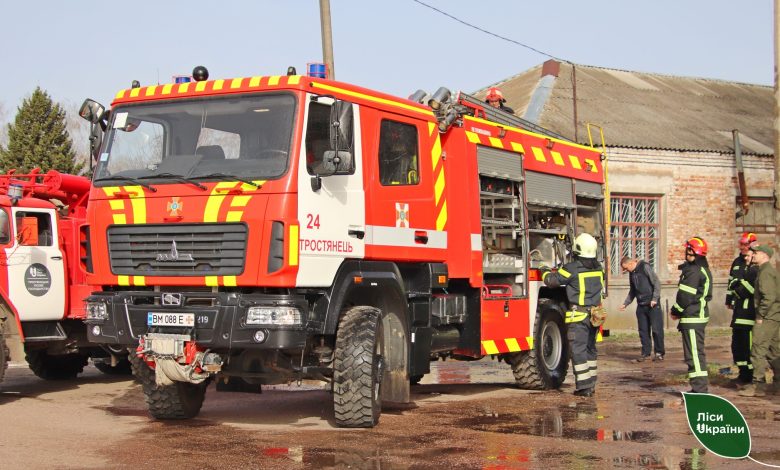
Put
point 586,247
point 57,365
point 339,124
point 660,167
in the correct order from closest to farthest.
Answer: point 339,124 → point 586,247 → point 57,365 → point 660,167

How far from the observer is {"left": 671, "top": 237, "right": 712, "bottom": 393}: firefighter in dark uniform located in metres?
11.5

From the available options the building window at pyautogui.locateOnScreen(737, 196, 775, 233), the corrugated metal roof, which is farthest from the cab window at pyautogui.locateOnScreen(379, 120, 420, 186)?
the building window at pyautogui.locateOnScreen(737, 196, 775, 233)

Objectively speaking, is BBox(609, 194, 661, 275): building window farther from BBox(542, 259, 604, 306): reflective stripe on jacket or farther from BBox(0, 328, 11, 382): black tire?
BBox(0, 328, 11, 382): black tire

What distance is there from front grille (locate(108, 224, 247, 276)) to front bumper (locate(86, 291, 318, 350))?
7.8 inches

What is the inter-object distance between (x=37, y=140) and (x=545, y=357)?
30947 mm

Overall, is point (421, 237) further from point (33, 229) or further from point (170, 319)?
point (33, 229)

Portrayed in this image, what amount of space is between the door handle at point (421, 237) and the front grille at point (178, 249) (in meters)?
2.16

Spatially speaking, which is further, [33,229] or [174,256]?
[33,229]

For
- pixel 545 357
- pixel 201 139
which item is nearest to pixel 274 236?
pixel 201 139

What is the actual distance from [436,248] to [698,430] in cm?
566

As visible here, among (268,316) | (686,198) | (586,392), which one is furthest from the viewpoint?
(686,198)

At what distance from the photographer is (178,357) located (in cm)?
852

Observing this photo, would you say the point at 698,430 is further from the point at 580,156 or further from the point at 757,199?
the point at 757,199

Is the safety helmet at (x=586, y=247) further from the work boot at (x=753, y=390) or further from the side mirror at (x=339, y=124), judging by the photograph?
the side mirror at (x=339, y=124)
